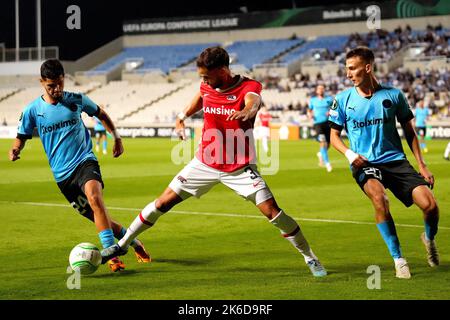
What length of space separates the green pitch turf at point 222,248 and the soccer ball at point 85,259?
135mm

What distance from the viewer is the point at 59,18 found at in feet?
197

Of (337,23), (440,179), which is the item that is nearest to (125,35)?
(337,23)

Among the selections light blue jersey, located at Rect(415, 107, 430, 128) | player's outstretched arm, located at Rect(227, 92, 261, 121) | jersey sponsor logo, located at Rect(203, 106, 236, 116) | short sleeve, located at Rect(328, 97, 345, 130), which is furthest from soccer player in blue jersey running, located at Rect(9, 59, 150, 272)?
light blue jersey, located at Rect(415, 107, 430, 128)

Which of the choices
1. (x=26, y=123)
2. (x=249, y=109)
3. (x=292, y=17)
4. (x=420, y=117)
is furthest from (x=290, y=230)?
(x=292, y=17)

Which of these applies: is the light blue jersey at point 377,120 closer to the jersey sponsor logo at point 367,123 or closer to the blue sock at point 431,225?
the jersey sponsor logo at point 367,123

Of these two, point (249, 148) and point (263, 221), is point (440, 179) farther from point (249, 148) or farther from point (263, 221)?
point (249, 148)

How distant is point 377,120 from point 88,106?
3130mm

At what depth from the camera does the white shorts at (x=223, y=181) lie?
7.88 m

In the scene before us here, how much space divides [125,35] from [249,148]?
65.4 metres

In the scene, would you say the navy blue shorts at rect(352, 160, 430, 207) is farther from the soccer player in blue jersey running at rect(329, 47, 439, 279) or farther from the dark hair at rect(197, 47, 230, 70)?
the dark hair at rect(197, 47, 230, 70)

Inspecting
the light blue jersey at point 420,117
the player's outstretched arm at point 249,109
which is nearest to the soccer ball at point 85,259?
the player's outstretched arm at point 249,109

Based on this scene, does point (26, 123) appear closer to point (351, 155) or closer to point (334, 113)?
point (334, 113)

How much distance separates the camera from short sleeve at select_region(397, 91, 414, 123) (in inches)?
321

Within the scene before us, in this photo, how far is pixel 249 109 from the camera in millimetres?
7391
